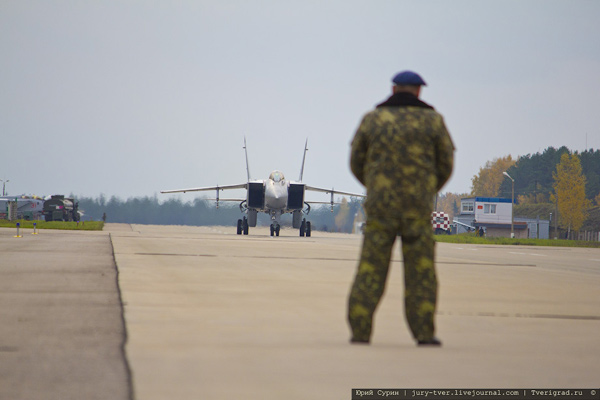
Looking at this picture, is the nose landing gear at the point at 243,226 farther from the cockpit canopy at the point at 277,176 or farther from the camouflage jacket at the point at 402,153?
the camouflage jacket at the point at 402,153

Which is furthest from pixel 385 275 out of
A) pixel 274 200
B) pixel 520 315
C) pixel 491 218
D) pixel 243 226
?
pixel 491 218

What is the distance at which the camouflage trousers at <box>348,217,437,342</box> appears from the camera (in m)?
4.98

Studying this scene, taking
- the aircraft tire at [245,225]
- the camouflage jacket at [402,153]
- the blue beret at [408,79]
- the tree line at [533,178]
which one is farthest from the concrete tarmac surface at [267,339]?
the tree line at [533,178]

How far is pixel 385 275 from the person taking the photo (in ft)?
16.5

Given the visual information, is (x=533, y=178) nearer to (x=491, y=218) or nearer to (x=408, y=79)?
(x=491, y=218)

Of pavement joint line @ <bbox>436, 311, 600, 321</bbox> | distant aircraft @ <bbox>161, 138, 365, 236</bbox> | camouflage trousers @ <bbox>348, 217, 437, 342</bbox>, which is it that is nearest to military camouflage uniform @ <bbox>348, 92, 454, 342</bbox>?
camouflage trousers @ <bbox>348, 217, 437, 342</bbox>

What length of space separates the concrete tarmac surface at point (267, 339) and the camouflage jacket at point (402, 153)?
93 centimetres

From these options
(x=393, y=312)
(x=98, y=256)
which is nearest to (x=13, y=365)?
(x=393, y=312)

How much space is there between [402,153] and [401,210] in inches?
15.1

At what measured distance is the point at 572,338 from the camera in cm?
544

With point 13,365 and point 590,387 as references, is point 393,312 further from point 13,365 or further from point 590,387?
point 13,365

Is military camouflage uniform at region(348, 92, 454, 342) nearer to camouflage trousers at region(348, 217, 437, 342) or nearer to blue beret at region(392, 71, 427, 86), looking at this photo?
camouflage trousers at region(348, 217, 437, 342)

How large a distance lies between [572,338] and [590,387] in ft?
5.67

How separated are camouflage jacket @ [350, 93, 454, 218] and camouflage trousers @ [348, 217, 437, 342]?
0.10 m
